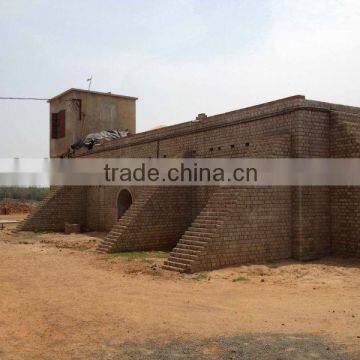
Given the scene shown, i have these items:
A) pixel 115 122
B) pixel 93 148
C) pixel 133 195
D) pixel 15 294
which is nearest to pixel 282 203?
pixel 15 294

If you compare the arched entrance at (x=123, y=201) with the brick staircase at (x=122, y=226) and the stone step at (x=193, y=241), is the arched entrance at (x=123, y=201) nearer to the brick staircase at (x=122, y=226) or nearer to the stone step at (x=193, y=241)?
the brick staircase at (x=122, y=226)

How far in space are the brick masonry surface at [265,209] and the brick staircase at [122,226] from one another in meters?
0.04

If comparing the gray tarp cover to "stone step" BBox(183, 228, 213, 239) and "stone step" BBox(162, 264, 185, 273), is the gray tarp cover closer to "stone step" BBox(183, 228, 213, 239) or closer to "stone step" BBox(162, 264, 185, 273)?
"stone step" BBox(183, 228, 213, 239)

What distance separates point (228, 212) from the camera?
422 inches

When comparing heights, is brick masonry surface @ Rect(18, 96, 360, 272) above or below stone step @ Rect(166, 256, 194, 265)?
above

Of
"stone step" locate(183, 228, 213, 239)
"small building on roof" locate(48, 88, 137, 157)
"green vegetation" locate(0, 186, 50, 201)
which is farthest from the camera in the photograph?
"green vegetation" locate(0, 186, 50, 201)

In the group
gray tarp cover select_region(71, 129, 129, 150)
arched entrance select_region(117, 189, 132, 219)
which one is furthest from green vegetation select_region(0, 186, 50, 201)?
arched entrance select_region(117, 189, 132, 219)

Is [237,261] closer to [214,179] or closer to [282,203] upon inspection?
[282,203]

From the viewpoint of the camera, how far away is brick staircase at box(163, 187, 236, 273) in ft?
34.1

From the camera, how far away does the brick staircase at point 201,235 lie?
34.1ft

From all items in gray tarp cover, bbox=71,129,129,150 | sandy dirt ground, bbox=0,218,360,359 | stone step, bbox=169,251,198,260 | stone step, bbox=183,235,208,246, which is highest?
gray tarp cover, bbox=71,129,129,150

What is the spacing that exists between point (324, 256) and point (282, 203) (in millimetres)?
1835

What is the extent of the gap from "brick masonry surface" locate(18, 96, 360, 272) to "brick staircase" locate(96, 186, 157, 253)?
0.04m

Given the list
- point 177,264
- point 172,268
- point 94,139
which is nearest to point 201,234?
point 177,264
